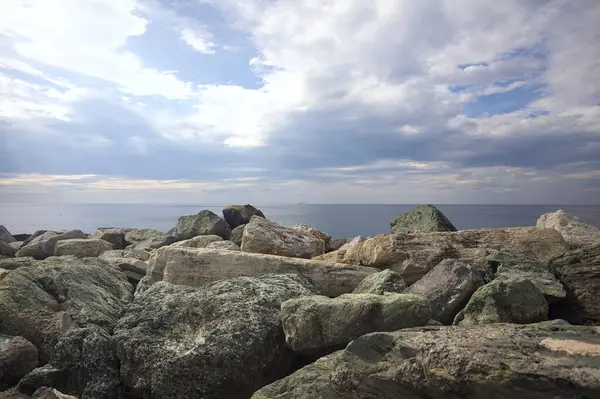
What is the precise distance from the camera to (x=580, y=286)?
7344 millimetres

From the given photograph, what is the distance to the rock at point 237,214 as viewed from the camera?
762 inches

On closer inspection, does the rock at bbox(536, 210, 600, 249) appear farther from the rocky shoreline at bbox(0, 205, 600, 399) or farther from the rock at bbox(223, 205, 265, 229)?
the rock at bbox(223, 205, 265, 229)

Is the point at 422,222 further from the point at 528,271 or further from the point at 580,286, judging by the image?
the point at 580,286

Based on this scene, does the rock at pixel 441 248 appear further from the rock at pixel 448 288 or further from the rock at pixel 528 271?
the rock at pixel 448 288

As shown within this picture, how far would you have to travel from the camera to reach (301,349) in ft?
20.1

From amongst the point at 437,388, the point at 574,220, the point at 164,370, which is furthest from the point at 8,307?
the point at 574,220

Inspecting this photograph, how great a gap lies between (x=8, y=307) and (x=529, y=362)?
8.33 m

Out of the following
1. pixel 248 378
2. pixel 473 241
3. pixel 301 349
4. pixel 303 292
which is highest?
pixel 473 241

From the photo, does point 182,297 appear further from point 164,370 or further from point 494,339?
point 494,339

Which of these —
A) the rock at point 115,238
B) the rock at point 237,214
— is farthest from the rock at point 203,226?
the rock at point 115,238

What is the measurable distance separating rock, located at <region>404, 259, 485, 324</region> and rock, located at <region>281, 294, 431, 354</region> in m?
1.23

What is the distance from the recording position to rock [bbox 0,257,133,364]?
7711 mm

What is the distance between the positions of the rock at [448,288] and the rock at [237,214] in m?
12.1

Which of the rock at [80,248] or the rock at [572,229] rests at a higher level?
the rock at [572,229]
